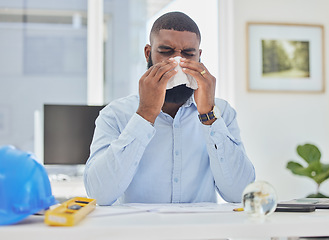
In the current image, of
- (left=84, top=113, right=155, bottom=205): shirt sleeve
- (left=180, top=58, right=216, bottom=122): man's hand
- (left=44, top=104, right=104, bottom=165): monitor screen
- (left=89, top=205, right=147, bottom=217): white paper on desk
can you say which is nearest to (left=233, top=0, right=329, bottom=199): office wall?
(left=44, top=104, right=104, bottom=165): monitor screen

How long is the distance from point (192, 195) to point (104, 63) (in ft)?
8.38

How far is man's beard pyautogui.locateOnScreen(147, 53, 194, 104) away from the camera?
4.91 feet

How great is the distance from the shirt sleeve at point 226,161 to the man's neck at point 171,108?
226 millimetres

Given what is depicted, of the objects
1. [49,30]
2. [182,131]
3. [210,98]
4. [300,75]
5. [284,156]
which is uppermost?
[49,30]

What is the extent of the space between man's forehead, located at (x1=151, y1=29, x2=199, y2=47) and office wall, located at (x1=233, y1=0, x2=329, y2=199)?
221 centimetres

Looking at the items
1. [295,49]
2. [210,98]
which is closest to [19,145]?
[295,49]

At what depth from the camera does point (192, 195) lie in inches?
59.4

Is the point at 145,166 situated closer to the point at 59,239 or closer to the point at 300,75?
the point at 59,239

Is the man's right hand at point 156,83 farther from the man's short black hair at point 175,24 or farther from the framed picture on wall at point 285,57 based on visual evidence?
the framed picture on wall at point 285,57

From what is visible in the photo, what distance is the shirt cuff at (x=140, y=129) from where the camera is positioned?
1.31 metres

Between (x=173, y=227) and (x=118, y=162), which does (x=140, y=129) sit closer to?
(x=118, y=162)

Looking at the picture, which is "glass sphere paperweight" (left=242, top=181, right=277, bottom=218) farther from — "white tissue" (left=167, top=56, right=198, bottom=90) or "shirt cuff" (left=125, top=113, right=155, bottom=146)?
"white tissue" (left=167, top=56, right=198, bottom=90)

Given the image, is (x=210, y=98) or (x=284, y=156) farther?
(x=284, y=156)

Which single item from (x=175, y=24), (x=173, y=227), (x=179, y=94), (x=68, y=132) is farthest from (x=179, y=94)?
(x=68, y=132)
